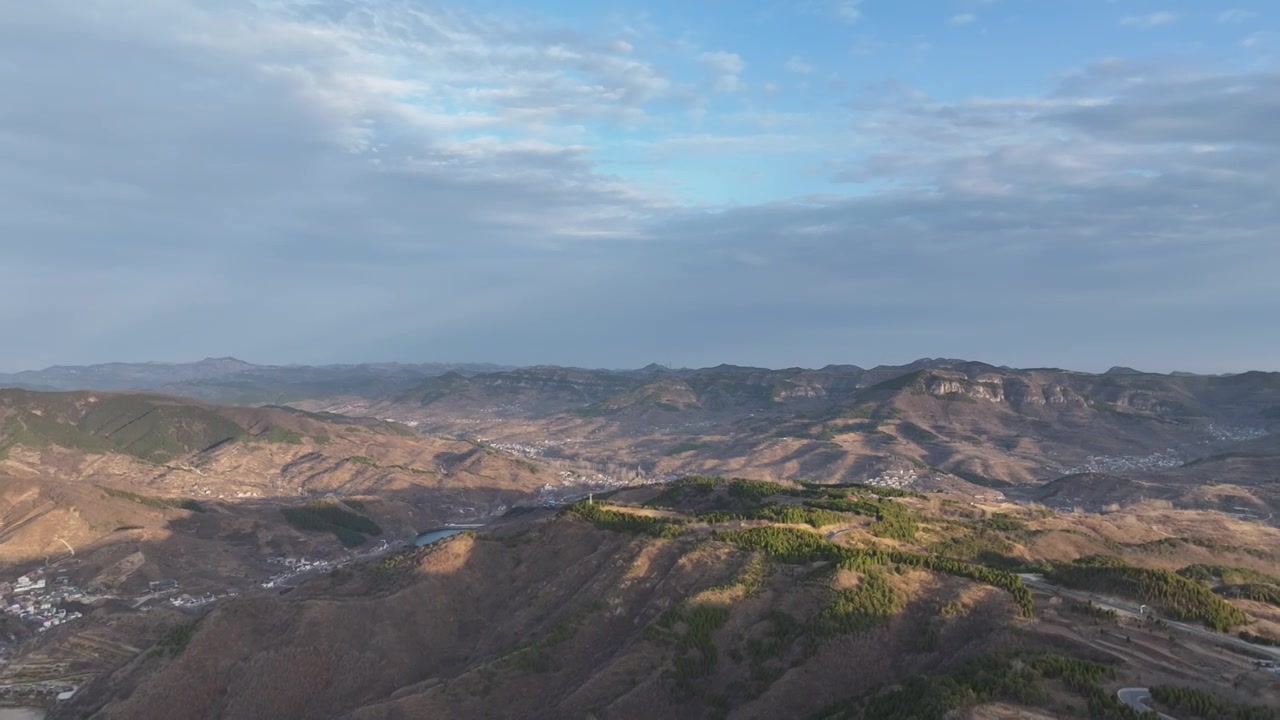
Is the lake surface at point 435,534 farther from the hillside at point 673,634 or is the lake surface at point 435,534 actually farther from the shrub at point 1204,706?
the shrub at point 1204,706

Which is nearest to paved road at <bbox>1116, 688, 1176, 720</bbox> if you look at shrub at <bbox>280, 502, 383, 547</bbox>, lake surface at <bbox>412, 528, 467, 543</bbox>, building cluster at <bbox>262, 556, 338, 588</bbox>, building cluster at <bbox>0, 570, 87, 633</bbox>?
building cluster at <bbox>0, 570, 87, 633</bbox>

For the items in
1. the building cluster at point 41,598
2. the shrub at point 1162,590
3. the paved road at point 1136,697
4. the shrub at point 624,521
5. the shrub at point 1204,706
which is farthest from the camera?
the building cluster at point 41,598

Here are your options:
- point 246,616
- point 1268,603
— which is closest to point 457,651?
point 246,616

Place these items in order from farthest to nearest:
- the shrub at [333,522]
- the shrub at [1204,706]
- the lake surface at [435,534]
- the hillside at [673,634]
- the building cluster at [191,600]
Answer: the lake surface at [435,534]
the shrub at [333,522]
the building cluster at [191,600]
the hillside at [673,634]
the shrub at [1204,706]

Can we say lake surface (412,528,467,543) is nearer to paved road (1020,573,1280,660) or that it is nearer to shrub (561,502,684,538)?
shrub (561,502,684,538)

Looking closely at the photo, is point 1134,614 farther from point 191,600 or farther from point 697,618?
point 191,600

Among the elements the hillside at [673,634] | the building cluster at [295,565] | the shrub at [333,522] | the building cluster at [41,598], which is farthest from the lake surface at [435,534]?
the hillside at [673,634]
